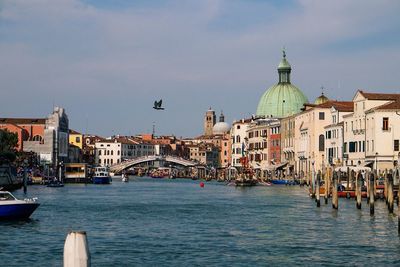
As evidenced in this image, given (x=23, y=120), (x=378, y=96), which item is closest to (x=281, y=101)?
(x=23, y=120)

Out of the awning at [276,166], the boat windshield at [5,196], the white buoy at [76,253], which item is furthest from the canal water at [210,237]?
the awning at [276,166]

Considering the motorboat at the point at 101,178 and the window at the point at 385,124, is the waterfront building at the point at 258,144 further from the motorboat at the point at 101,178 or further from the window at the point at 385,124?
the window at the point at 385,124

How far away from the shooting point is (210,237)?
2567 centimetres

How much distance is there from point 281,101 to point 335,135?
1570 inches

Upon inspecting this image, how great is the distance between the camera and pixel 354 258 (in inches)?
821

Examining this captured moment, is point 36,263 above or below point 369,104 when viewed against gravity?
below

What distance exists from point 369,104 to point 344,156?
21.4ft

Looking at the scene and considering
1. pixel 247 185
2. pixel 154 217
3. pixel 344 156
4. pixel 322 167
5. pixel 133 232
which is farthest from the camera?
pixel 247 185

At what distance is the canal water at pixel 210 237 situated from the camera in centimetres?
2061

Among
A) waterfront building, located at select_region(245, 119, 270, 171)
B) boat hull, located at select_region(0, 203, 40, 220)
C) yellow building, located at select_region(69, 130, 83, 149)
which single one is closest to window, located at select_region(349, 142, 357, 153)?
waterfront building, located at select_region(245, 119, 270, 171)

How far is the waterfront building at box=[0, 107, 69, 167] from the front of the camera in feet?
345

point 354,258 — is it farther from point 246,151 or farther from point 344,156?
point 246,151

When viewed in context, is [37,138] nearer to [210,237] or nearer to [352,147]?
[352,147]

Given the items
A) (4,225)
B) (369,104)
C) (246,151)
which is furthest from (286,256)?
(246,151)
